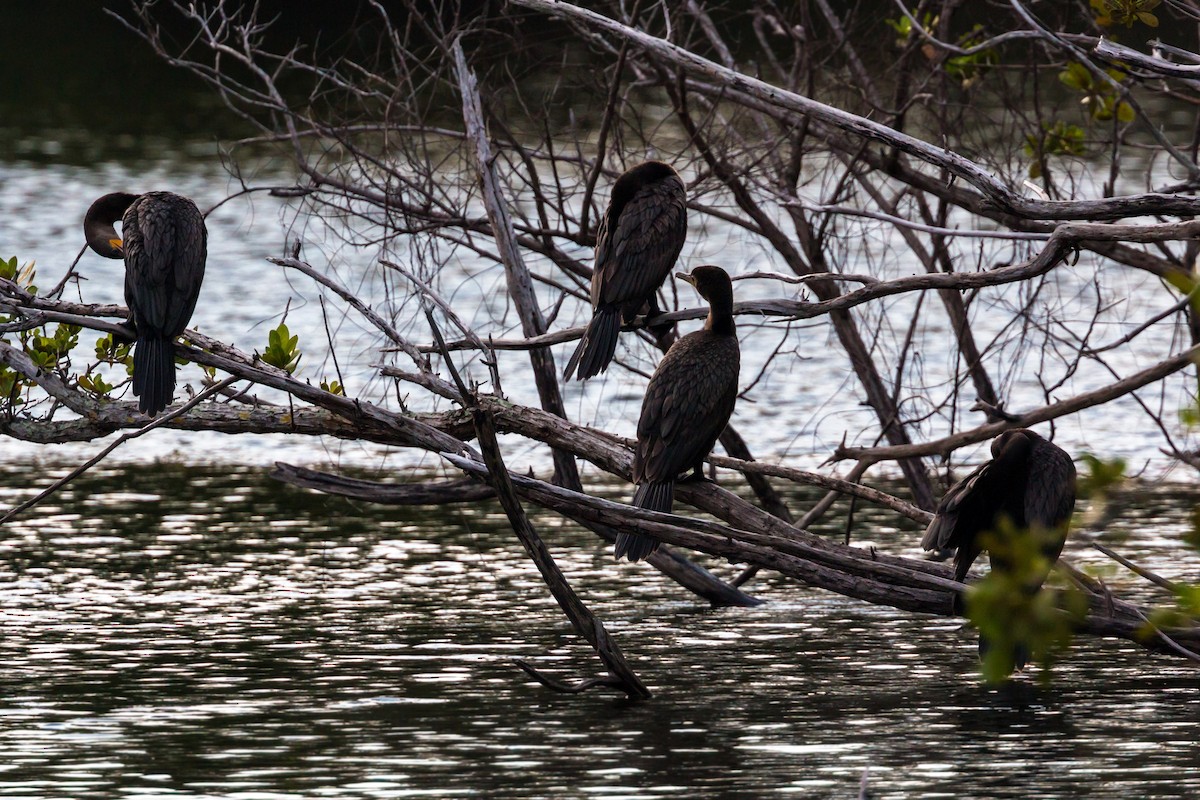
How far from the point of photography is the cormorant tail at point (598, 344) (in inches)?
244

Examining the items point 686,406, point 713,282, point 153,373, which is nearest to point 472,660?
point 686,406

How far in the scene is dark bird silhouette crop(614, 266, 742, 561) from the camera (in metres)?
5.86

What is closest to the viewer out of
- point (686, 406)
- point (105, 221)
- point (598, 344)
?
point (686, 406)

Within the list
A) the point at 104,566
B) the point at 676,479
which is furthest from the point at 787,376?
the point at 676,479

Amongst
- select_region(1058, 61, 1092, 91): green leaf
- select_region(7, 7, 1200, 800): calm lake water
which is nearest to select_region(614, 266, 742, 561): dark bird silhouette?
select_region(7, 7, 1200, 800): calm lake water

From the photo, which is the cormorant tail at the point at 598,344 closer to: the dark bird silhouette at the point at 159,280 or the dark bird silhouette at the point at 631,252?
the dark bird silhouette at the point at 631,252

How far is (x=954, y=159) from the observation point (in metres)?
5.36

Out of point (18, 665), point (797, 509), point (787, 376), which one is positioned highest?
point (787, 376)

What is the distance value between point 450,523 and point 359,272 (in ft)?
17.5

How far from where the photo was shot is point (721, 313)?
616cm

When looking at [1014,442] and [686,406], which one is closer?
[686,406]

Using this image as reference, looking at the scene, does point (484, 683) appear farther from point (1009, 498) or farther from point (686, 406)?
point (1009, 498)

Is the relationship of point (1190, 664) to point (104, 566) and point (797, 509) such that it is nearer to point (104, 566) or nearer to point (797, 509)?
point (797, 509)

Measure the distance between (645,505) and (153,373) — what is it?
1.69 meters
